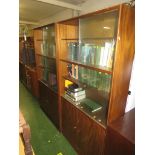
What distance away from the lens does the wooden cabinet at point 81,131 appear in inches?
60.4

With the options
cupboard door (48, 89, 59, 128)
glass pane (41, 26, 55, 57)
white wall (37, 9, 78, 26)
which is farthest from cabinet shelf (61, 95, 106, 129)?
white wall (37, 9, 78, 26)

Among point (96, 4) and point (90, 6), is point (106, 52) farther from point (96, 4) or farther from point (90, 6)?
point (90, 6)

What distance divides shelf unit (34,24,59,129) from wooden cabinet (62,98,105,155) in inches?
14.0

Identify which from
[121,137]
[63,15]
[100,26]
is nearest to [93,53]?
[100,26]

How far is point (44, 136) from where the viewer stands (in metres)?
2.43

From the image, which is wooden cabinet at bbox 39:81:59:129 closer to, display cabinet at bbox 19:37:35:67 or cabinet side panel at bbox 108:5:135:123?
cabinet side panel at bbox 108:5:135:123

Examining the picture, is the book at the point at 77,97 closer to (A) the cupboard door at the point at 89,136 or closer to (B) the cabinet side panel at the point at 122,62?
(A) the cupboard door at the point at 89,136

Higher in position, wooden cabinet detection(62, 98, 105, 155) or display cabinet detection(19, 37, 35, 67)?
display cabinet detection(19, 37, 35, 67)

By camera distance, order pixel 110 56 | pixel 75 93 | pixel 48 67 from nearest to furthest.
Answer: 1. pixel 110 56
2. pixel 75 93
3. pixel 48 67

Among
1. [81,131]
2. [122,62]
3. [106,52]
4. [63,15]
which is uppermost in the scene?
[63,15]

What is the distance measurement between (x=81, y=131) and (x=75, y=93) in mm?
549

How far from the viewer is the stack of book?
6.69 ft
